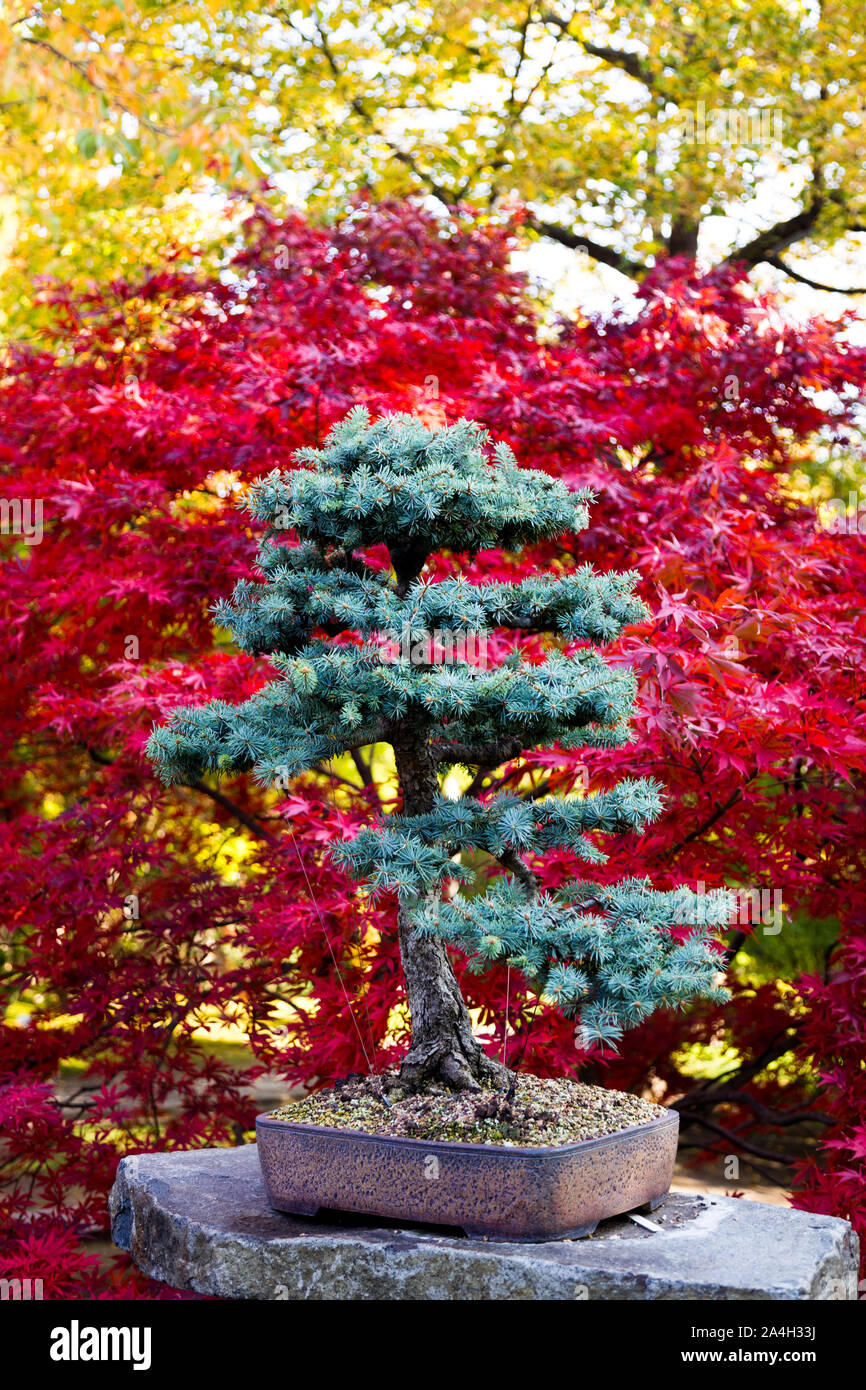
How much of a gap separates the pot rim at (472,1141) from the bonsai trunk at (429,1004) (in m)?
0.21

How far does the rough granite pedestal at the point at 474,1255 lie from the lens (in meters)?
1.81

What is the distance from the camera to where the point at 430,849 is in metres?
2.03

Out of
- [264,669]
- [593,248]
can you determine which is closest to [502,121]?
[593,248]

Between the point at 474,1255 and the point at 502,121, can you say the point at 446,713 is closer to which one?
the point at 474,1255

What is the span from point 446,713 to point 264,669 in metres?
1.25

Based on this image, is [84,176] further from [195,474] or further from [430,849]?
[430,849]

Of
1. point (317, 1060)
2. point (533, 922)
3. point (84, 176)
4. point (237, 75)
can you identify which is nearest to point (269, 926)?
point (317, 1060)

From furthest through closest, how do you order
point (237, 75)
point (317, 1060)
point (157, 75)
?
1. point (237, 75)
2. point (157, 75)
3. point (317, 1060)

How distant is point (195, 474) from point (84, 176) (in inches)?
128

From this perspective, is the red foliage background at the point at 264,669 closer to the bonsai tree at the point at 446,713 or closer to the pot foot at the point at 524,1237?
the bonsai tree at the point at 446,713

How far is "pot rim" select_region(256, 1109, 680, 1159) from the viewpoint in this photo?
1.90 meters

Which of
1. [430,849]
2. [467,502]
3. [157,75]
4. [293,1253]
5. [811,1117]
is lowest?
[811,1117]
